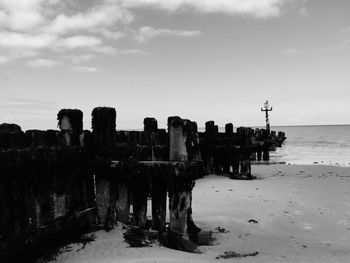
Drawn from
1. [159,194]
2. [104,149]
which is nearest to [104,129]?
[104,149]

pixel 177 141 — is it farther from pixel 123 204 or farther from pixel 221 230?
pixel 221 230

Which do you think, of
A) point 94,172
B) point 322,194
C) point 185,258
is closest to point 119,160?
point 94,172

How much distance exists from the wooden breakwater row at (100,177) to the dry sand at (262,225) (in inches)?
14.6

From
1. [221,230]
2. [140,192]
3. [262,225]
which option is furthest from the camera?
[262,225]

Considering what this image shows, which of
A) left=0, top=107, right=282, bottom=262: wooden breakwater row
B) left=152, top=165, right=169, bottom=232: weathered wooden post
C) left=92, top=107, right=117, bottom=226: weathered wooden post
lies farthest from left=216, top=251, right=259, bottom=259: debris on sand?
left=92, top=107, right=117, bottom=226: weathered wooden post

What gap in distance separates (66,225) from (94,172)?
842 mm

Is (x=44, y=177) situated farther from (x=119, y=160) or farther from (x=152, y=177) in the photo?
(x=152, y=177)

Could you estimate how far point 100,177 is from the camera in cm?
514

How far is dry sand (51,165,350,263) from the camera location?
4.53 meters

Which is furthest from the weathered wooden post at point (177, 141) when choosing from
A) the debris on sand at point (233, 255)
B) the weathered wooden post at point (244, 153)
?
the weathered wooden post at point (244, 153)

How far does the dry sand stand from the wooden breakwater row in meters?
0.37

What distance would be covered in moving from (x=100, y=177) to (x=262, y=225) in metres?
3.63

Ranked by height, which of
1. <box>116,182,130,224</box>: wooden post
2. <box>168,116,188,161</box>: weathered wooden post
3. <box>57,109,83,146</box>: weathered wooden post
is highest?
<box>57,109,83,146</box>: weathered wooden post

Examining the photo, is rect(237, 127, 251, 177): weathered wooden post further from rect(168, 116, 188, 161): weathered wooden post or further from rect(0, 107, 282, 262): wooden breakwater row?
rect(168, 116, 188, 161): weathered wooden post
